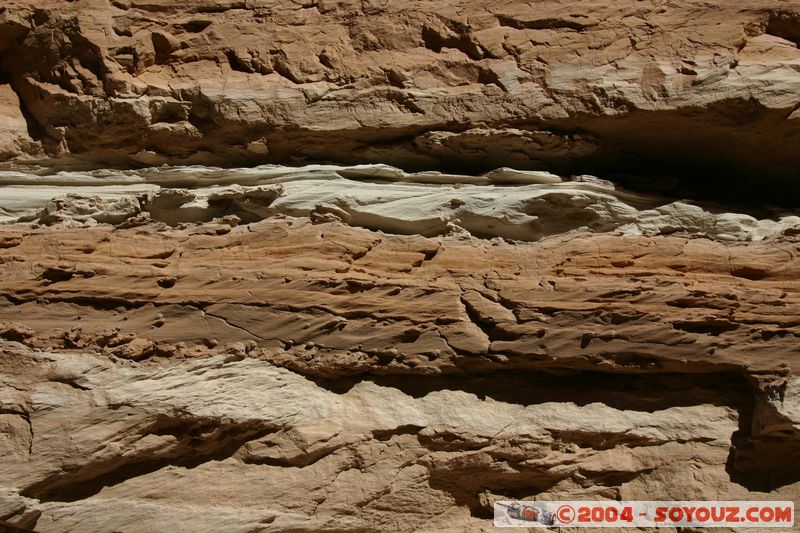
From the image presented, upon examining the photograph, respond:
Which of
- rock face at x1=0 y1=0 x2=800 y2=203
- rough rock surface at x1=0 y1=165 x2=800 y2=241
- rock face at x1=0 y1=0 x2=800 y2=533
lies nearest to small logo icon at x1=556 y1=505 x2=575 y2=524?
rock face at x1=0 y1=0 x2=800 y2=533

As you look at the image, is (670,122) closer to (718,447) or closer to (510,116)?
(510,116)

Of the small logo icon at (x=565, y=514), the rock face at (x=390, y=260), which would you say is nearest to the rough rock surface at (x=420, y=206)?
the rock face at (x=390, y=260)

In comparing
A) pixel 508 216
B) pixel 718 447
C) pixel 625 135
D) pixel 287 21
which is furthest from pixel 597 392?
pixel 287 21

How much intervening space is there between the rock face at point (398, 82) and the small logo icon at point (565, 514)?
216 centimetres

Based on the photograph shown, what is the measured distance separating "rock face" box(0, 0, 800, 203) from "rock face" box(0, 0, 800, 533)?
→ 2 centimetres

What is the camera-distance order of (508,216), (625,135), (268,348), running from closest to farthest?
(268,348), (508,216), (625,135)

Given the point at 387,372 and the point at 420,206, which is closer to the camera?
the point at 387,372

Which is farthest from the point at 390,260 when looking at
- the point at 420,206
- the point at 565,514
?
the point at 565,514

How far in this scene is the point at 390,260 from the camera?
3.91m

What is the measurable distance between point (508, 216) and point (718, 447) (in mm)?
1731

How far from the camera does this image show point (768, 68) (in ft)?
13.6

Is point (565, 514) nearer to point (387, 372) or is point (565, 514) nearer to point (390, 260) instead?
point (387, 372)

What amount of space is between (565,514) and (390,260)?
1.69 metres

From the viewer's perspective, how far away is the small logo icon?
3.67 m
